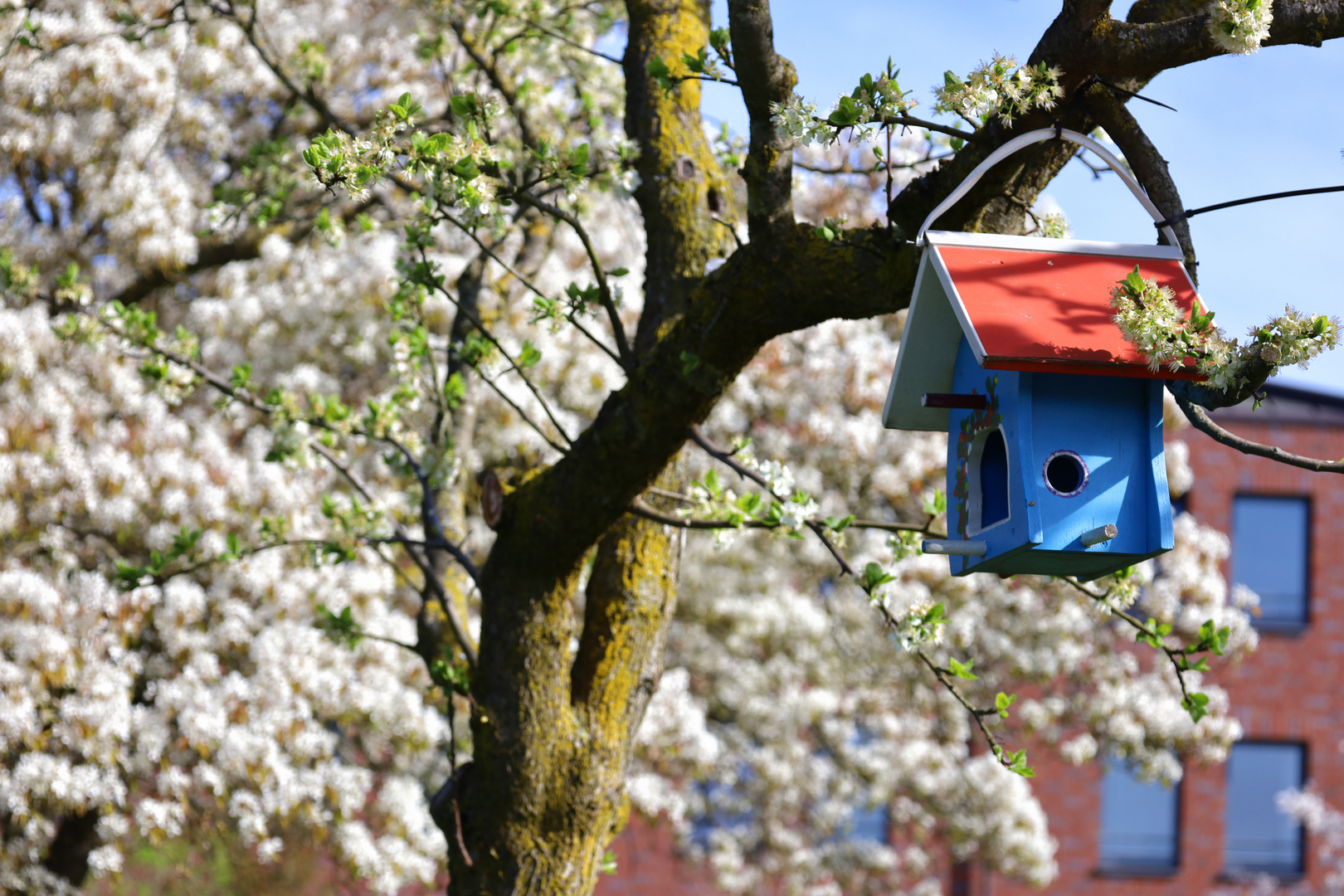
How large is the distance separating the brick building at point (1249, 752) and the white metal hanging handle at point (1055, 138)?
10.4 meters

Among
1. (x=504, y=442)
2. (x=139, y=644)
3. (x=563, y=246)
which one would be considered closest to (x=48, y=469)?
(x=139, y=644)

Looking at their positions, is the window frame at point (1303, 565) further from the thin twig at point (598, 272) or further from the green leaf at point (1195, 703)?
the thin twig at point (598, 272)

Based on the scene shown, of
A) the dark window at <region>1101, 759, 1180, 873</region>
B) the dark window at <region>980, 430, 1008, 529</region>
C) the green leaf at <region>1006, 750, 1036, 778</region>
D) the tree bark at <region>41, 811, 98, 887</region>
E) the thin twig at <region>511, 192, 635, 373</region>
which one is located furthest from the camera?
the dark window at <region>1101, 759, 1180, 873</region>

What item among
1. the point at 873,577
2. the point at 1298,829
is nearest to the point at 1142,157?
the point at 873,577

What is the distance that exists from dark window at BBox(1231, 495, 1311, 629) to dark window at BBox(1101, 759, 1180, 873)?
2.15 metres

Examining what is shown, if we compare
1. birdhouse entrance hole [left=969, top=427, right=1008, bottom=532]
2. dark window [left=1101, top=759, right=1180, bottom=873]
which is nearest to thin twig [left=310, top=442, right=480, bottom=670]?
birdhouse entrance hole [left=969, top=427, right=1008, bottom=532]

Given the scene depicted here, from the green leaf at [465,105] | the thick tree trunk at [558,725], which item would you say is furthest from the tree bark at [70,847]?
the green leaf at [465,105]

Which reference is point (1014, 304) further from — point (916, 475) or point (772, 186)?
point (916, 475)

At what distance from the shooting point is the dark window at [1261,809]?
40.3ft

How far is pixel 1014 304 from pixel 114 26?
5.97 metres

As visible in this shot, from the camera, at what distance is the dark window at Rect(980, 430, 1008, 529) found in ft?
7.89

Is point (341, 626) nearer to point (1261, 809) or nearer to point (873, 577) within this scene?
point (873, 577)

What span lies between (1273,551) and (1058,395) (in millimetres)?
11918

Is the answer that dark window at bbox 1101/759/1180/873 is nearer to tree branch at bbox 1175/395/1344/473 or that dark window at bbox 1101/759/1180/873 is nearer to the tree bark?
the tree bark
